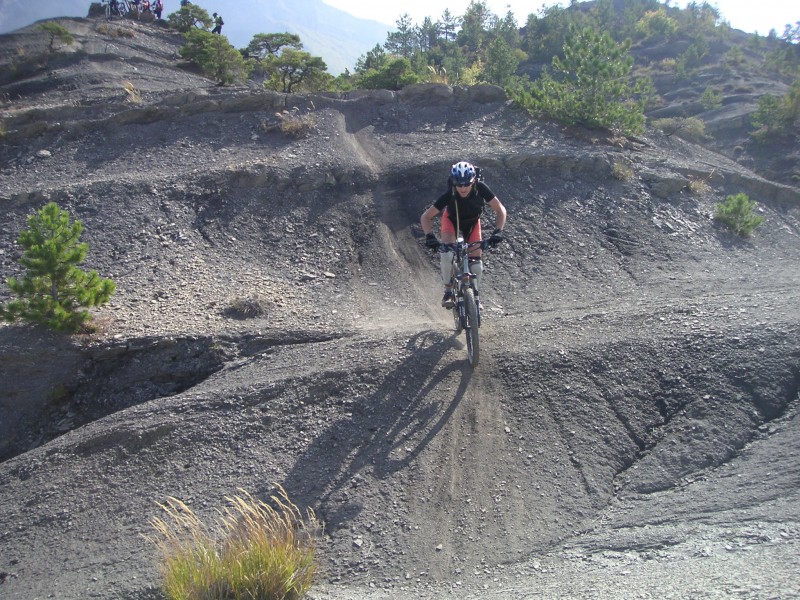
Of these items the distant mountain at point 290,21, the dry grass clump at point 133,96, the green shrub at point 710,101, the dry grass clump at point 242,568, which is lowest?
the dry grass clump at point 242,568

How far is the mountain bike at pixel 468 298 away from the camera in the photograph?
6.11m

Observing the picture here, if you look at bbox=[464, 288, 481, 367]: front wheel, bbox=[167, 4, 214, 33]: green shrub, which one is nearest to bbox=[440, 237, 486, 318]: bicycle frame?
bbox=[464, 288, 481, 367]: front wheel

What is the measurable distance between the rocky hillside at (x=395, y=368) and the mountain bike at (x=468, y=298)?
31 centimetres

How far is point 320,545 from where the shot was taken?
455 cm

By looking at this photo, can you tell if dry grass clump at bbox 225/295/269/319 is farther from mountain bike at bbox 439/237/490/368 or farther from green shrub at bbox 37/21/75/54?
A: green shrub at bbox 37/21/75/54

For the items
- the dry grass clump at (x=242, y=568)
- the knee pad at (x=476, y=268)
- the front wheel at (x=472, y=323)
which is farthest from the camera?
the knee pad at (x=476, y=268)

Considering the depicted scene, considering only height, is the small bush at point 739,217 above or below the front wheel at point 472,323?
above

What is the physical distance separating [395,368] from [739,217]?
8.69 m

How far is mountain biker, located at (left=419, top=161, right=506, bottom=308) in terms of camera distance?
6125 millimetres

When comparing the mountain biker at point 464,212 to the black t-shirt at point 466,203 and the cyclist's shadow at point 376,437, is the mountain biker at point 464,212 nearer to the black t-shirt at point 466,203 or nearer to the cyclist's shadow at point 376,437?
the black t-shirt at point 466,203

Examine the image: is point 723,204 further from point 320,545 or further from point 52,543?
point 52,543

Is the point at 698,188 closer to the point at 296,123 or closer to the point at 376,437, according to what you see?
the point at 296,123

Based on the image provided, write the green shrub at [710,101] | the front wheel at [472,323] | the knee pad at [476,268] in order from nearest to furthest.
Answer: the front wheel at [472,323], the knee pad at [476,268], the green shrub at [710,101]

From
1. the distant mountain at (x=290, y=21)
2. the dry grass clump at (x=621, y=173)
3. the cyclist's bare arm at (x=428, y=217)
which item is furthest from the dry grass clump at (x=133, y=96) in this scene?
the distant mountain at (x=290, y=21)
